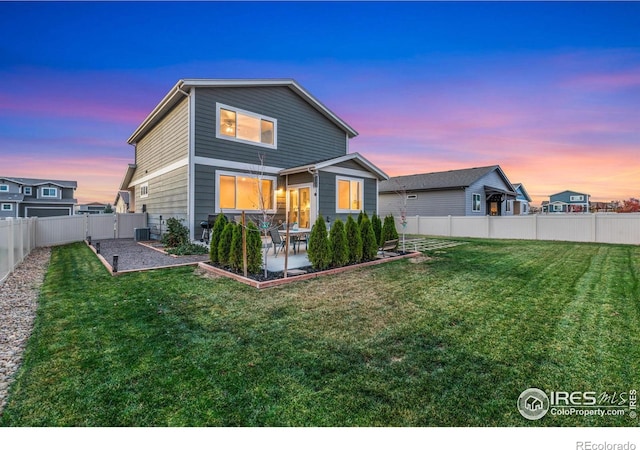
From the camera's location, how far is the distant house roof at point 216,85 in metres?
10.0

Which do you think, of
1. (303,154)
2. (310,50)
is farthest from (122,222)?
(310,50)

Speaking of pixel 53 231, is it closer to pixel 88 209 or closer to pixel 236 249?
pixel 236 249

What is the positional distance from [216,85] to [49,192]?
3556cm

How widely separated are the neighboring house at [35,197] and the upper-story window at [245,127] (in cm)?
3293

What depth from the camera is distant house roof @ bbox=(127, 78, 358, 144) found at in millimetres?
10008

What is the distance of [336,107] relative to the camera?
664 inches

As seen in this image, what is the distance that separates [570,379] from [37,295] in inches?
296

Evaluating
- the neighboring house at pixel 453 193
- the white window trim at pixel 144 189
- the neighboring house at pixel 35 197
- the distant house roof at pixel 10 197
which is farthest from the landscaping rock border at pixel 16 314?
the neighboring house at pixel 35 197

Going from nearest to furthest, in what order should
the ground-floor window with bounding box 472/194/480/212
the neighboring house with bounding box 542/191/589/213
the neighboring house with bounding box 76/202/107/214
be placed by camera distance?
the ground-floor window with bounding box 472/194/480/212, the neighboring house with bounding box 76/202/107/214, the neighboring house with bounding box 542/191/589/213

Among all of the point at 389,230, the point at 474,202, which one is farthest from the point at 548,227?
the point at 389,230

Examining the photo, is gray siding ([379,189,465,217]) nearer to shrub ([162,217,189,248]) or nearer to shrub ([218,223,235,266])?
shrub ([162,217,189,248])

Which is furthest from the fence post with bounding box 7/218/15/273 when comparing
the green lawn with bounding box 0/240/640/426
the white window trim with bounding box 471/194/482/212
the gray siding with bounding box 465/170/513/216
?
the white window trim with bounding box 471/194/482/212

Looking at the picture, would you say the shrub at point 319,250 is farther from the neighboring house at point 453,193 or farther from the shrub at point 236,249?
the neighboring house at point 453,193

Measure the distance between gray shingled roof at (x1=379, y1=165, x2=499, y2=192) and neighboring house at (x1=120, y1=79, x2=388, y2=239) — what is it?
9680 millimetres
